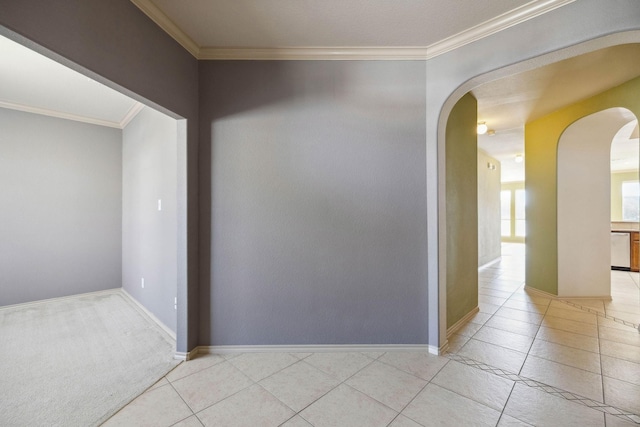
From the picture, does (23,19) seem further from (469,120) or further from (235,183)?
(469,120)

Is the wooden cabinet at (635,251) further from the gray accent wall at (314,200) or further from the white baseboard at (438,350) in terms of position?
the gray accent wall at (314,200)

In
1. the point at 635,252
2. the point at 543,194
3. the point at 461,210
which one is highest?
the point at 543,194

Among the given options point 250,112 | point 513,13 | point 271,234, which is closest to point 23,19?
point 250,112

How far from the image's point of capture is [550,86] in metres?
2.80

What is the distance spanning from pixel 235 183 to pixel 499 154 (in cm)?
624

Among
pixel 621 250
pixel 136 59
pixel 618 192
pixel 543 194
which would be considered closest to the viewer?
pixel 136 59

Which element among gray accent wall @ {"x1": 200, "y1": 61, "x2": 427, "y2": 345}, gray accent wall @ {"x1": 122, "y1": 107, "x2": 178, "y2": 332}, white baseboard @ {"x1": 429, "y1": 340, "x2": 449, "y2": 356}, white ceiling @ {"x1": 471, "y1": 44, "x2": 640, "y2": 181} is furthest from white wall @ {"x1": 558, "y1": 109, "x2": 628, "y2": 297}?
gray accent wall @ {"x1": 122, "y1": 107, "x2": 178, "y2": 332}

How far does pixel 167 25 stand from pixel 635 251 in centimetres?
814

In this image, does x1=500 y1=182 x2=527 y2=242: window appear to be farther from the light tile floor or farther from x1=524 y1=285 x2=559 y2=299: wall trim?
the light tile floor

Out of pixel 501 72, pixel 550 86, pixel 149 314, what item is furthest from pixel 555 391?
pixel 149 314

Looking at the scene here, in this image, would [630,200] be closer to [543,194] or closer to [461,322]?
[543,194]

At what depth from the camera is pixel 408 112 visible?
2.21 m

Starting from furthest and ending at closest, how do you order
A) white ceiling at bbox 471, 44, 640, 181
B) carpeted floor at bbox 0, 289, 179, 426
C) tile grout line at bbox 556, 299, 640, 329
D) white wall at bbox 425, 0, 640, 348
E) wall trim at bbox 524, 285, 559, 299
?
wall trim at bbox 524, 285, 559, 299, tile grout line at bbox 556, 299, 640, 329, white ceiling at bbox 471, 44, 640, 181, carpeted floor at bbox 0, 289, 179, 426, white wall at bbox 425, 0, 640, 348

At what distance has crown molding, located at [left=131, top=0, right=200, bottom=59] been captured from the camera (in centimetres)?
169
